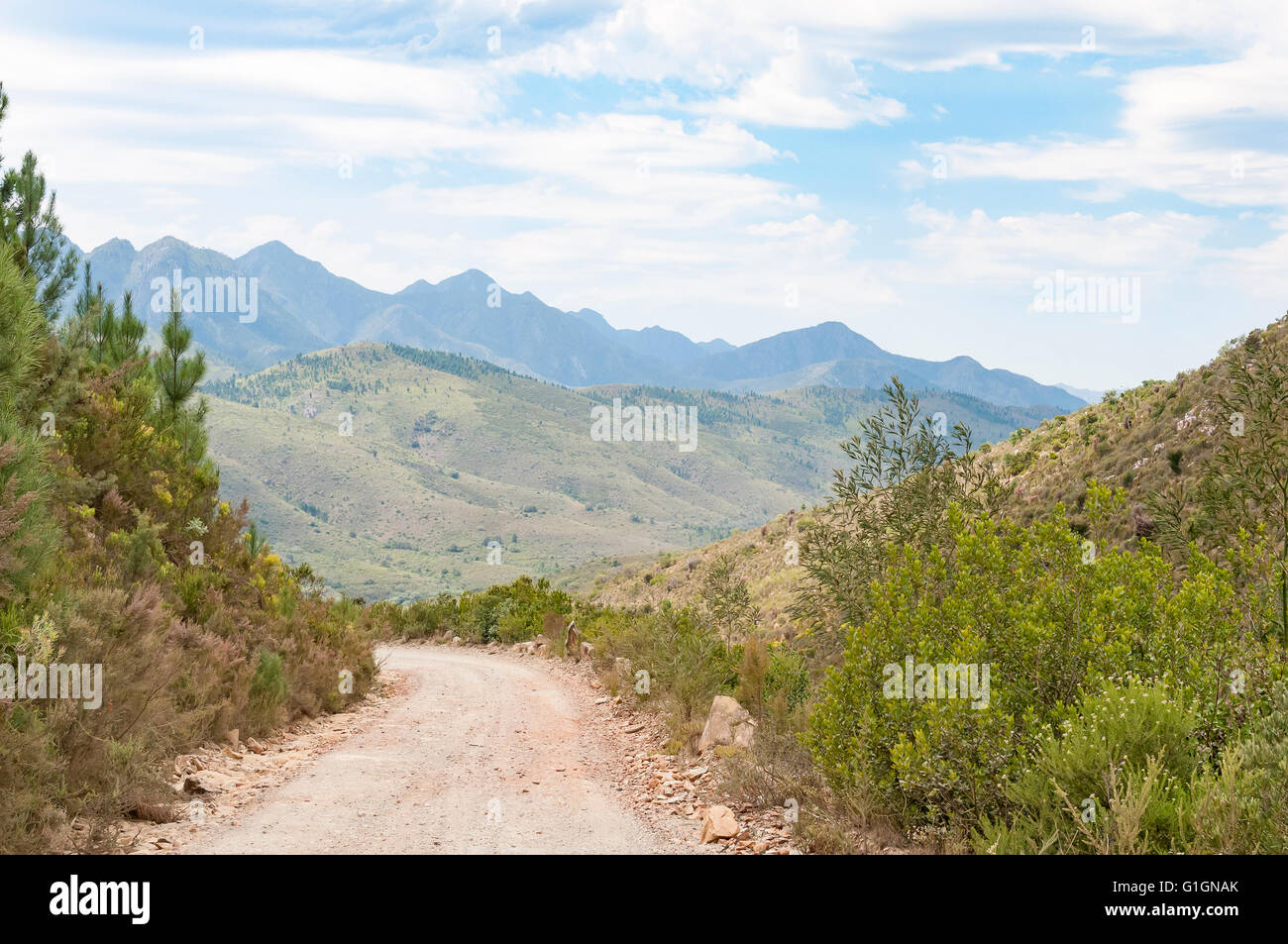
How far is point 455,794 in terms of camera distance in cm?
859

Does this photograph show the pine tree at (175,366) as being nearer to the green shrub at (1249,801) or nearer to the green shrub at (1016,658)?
the green shrub at (1016,658)

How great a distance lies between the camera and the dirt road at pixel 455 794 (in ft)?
22.3

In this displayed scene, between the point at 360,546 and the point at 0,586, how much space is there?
17868 centimetres

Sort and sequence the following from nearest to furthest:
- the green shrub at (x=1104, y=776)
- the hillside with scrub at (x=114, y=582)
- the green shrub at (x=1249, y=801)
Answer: the green shrub at (x=1249, y=801) < the green shrub at (x=1104, y=776) < the hillside with scrub at (x=114, y=582)

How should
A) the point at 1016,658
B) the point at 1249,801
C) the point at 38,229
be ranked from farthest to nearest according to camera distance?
Result: the point at 38,229 < the point at 1016,658 < the point at 1249,801

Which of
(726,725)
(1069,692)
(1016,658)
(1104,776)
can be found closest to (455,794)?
(726,725)

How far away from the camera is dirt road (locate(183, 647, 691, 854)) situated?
6.79 m

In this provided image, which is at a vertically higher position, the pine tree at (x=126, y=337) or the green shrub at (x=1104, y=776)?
the pine tree at (x=126, y=337)

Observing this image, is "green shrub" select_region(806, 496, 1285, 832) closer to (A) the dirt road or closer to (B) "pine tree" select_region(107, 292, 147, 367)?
(A) the dirt road

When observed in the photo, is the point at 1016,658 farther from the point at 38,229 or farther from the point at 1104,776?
the point at 38,229

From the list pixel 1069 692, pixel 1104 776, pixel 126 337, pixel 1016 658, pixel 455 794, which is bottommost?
pixel 455 794

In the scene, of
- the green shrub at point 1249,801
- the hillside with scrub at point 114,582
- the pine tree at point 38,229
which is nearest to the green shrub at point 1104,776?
the green shrub at point 1249,801

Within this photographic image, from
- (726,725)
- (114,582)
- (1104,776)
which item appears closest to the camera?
(1104,776)
